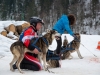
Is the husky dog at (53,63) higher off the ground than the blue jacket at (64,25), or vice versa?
the blue jacket at (64,25)

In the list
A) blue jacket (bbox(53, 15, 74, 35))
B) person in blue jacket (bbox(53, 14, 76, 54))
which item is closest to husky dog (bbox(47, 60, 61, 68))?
person in blue jacket (bbox(53, 14, 76, 54))

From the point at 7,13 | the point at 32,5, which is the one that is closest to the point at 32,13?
the point at 32,5

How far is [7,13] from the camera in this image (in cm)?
6475

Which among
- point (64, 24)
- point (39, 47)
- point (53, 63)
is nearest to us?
point (39, 47)

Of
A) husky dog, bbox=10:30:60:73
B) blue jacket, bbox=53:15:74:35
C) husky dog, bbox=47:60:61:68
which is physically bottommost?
husky dog, bbox=47:60:61:68

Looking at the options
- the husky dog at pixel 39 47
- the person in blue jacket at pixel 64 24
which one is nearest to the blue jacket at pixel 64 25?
the person in blue jacket at pixel 64 24

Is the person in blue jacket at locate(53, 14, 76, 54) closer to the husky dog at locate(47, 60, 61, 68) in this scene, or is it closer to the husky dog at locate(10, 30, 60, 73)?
the husky dog at locate(47, 60, 61, 68)

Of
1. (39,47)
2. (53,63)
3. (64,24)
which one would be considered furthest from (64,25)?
(39,47)

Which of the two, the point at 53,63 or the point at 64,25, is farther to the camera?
the point at 64,25

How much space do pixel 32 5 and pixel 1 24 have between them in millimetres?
41639

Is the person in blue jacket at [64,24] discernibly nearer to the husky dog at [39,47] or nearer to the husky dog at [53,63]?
the husky dog at [53,63]

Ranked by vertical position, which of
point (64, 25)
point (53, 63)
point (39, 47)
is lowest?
point (53, 63)

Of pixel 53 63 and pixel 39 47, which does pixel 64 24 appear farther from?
pixel 39 47

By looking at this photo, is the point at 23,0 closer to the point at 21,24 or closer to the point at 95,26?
the point at 95,26
